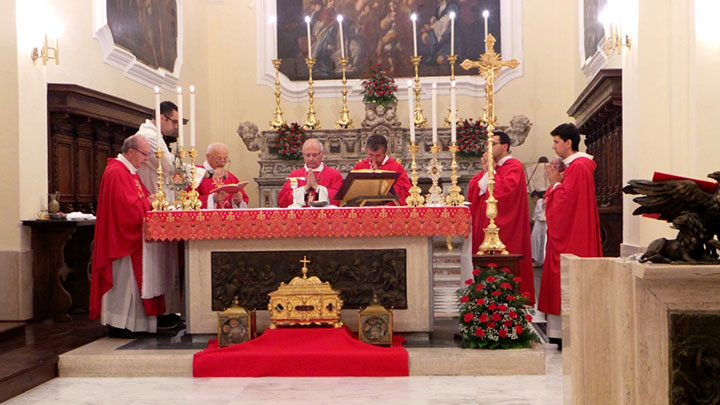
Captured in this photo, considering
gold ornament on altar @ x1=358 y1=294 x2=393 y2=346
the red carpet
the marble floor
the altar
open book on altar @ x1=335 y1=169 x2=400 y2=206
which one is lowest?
the marble floor

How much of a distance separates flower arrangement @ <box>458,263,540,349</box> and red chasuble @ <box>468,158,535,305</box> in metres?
1.62

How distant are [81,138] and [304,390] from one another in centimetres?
496

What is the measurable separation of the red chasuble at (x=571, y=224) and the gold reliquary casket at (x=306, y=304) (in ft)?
6.11

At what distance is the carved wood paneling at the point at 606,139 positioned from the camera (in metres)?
8.07

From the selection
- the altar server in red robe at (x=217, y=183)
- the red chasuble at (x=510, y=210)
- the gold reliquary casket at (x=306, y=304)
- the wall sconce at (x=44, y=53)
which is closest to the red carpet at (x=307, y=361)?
the gold reliquary casket at (x=306, y=304)

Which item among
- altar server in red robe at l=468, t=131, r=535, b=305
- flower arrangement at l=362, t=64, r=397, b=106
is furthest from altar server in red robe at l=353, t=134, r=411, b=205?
flower arrangement at l=362, t=64, r=397, b=106

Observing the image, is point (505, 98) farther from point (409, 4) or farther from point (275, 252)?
point (275, 252)

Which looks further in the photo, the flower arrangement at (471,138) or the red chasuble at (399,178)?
the flower arrangement at (471,138)

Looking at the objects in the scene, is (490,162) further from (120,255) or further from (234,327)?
(120,255)

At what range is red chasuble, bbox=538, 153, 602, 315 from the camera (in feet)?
20.1

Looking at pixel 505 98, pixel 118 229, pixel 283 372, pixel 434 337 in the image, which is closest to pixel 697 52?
pixel 434 337

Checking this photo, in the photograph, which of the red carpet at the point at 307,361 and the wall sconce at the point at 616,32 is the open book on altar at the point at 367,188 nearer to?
the red carpet at the point at 307,361

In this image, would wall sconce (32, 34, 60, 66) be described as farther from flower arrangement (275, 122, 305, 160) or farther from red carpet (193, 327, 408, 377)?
flower arrangement (275, 122, 305, 160)

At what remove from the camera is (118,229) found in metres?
5.98
